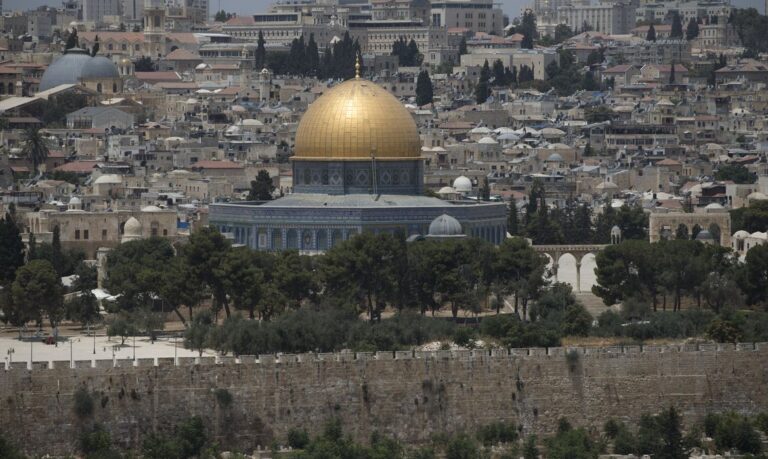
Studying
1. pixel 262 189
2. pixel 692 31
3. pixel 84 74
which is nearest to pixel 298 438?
pixel 262 189

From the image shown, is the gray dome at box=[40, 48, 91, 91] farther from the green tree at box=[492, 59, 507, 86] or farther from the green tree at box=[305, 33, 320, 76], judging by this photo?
the green tree at box=[492, 59, 507, 86]

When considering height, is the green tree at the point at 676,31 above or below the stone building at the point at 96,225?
below

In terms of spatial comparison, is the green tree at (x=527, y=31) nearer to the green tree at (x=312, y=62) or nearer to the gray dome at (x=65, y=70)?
the green tree at (x=312, y=62)

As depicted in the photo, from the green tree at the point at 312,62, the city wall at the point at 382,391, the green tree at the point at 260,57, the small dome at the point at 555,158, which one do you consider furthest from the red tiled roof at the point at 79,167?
the city wall at the point at 382,391

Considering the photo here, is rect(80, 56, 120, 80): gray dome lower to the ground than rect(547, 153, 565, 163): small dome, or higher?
higher

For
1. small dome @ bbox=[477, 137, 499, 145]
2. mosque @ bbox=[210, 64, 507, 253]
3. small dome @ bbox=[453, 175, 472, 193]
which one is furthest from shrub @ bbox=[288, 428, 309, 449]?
small dome @ bbox=[477, 137, 499, 145]

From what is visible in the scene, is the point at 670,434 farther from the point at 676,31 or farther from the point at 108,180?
the point at 676,31
